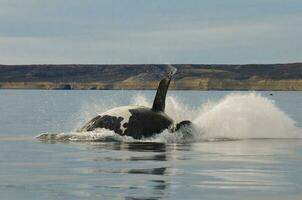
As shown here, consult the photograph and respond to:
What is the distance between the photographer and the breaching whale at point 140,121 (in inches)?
1428

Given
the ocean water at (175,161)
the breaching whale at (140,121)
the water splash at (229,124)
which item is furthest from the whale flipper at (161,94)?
the ocean water at (175,161)

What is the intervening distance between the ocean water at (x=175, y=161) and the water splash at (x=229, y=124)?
0.05 m

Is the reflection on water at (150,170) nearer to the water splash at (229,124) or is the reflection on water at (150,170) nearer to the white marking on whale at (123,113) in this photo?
the water splash at (229,124)

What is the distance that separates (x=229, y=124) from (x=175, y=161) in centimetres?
1435

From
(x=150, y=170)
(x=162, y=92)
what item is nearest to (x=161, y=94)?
(x=162, y=92)

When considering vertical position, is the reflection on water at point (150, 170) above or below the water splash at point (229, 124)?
below

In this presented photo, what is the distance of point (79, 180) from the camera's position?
22.1 meters

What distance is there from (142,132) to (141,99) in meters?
8.83

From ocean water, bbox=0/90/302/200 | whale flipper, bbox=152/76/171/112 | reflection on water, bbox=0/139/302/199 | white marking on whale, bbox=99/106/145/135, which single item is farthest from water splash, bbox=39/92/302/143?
reflection on water, bbox=0/139/302/199

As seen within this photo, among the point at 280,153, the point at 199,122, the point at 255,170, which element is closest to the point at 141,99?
the point at 199,122

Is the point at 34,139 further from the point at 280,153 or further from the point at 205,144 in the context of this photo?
the point at 280,153

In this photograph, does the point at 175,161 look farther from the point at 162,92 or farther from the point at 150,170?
the point at 162,92

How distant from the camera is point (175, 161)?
2695cm

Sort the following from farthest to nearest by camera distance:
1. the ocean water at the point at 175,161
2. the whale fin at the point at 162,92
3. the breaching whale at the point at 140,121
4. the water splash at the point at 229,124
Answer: the whale fin at the point at 162,92 → the water splash at the point at 229,124 → the breaching whale at the point at 140,121 → the ocean water at the point at 175,161
